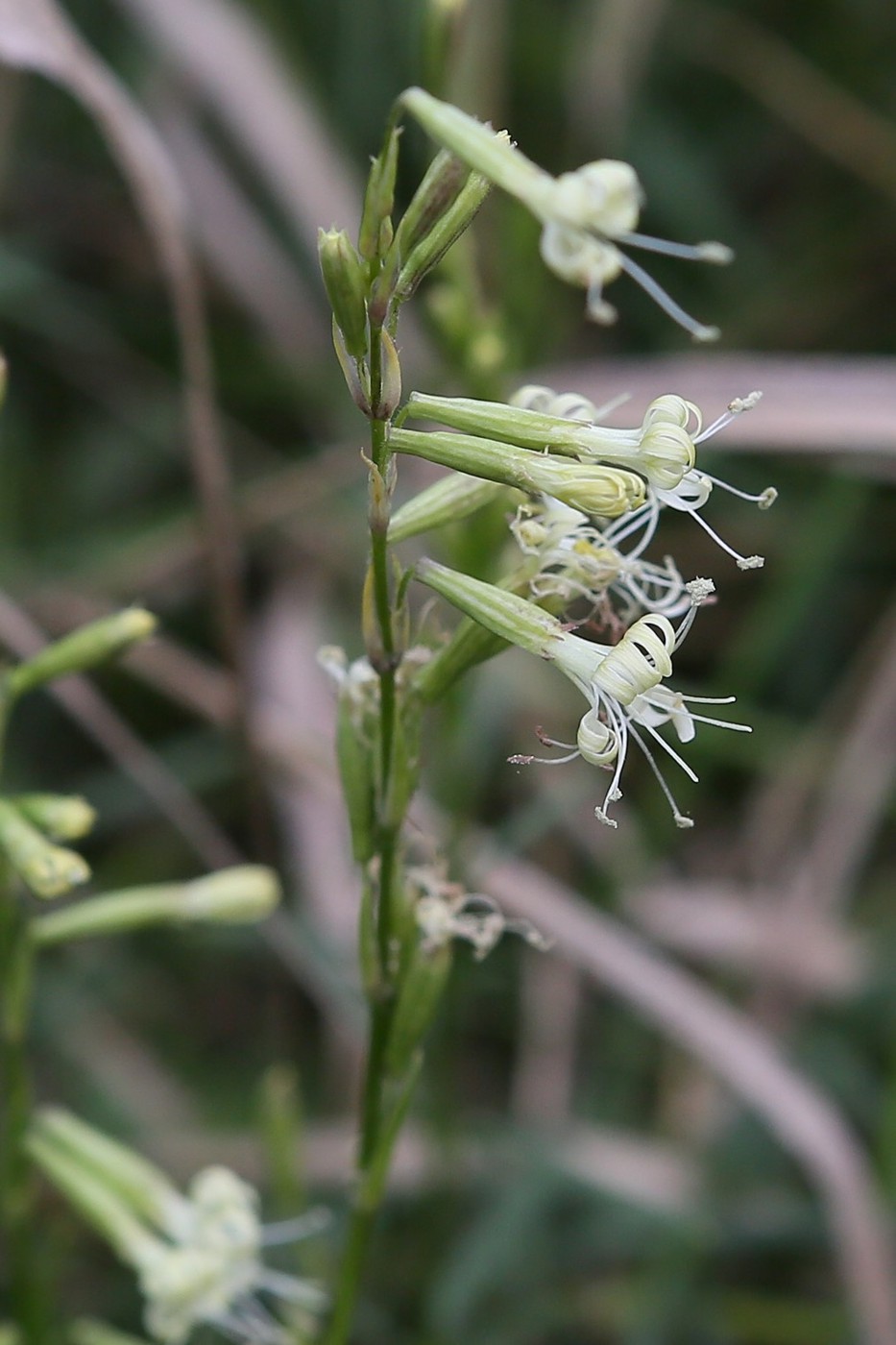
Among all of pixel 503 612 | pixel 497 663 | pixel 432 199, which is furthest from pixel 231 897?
pixel 497 663

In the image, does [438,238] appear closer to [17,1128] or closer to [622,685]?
[622,685]

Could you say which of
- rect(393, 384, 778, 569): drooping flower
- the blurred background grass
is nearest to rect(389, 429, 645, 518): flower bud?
rect(393, 384, 778, 569): drooping flower

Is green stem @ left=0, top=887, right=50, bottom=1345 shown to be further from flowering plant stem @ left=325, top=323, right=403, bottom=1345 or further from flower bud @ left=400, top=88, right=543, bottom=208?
flower bud @ left=400, top=88, right=543, bottom=208

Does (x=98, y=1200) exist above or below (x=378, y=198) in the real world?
below

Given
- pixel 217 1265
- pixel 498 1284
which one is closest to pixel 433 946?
pixel 217 1265

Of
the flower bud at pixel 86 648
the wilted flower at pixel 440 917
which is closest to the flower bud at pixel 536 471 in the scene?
the wilted flower at pixel 440 917

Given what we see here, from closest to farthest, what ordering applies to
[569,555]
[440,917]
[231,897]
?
[569,555], [440,917], [231,897]
